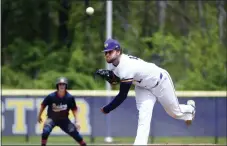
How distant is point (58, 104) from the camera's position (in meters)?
13.0

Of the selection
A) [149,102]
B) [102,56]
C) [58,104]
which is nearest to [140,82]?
[149,102]

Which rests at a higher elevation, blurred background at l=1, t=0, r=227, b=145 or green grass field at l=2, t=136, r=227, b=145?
blurred background at l=1, t=0, r=227, b=145

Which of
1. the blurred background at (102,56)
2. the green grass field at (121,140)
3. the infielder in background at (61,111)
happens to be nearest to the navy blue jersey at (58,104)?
the infielder in background at (61,111)

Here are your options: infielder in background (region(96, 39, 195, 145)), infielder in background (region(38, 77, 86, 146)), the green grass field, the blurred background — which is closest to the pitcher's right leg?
infielder in background (region(96, 39, 195, 145))

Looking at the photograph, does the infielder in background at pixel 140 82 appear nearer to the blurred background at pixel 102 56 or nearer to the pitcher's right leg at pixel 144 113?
the pitcher's right leg at pixel 144 113

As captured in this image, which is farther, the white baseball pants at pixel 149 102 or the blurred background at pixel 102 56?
the blurred background at pixel 102 56

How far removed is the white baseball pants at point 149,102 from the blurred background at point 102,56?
8.00m

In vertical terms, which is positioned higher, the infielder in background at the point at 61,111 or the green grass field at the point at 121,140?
the infielder in background at the point at 61,111

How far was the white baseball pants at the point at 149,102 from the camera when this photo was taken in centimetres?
895

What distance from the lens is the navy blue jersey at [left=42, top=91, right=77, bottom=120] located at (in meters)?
13.0

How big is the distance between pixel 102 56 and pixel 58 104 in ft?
47.8

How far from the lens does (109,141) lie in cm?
1772

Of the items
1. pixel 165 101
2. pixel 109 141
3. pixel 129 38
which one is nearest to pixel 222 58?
pixel 129 38

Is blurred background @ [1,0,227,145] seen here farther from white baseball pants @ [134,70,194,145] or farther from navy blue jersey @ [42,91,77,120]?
white baseball pants @ [134,70,194,145]
